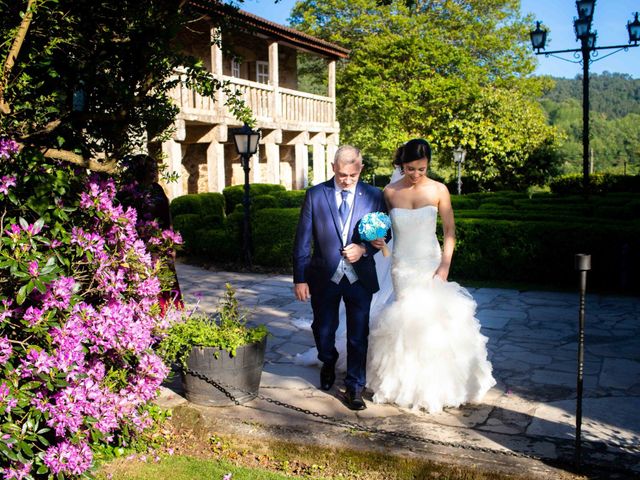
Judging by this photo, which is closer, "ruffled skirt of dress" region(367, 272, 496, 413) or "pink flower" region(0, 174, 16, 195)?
"pink flower" region(0, 174, 16, 195)

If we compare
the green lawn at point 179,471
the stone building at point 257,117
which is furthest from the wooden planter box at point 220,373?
the stone building at point 257,117

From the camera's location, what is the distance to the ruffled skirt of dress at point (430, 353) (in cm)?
466

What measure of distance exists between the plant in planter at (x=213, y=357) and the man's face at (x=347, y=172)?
126 cm

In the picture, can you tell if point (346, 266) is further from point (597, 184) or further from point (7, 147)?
point (597, 184)

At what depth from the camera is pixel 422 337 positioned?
4.70 metres

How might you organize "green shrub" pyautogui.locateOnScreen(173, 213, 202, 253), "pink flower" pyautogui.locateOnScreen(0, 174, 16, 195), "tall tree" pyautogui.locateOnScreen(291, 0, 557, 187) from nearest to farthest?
"pink flower" pyautogui.locateOnScreen(0, 174, 16, 195)
"green shrub" pyautogui.locateOnScreen(173, 213, 202, 253)
"tall tree" pyautogui.locateOnScreen(291, 0, 557, 187)

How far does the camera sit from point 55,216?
3.44 meters

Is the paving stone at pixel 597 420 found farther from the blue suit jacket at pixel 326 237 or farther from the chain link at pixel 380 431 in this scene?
the blue suit jacket at pixel 326 237

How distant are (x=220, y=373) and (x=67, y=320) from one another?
63.9 inches

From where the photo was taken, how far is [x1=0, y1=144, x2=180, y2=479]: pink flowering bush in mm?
3010

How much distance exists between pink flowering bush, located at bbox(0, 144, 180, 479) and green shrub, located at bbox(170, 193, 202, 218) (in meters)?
10.4

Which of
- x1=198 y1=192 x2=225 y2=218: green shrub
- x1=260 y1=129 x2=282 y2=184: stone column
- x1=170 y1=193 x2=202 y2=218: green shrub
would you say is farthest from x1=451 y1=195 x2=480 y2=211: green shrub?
x1=260 y1=129 x2=282 y2=184: stone column

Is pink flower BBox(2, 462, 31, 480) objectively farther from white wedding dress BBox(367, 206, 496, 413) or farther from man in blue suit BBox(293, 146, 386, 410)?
white wedding dress BBox(367, 206, 496, 413)

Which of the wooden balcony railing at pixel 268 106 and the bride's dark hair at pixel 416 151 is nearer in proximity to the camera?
the bride's dark hair at pixel 416 151
